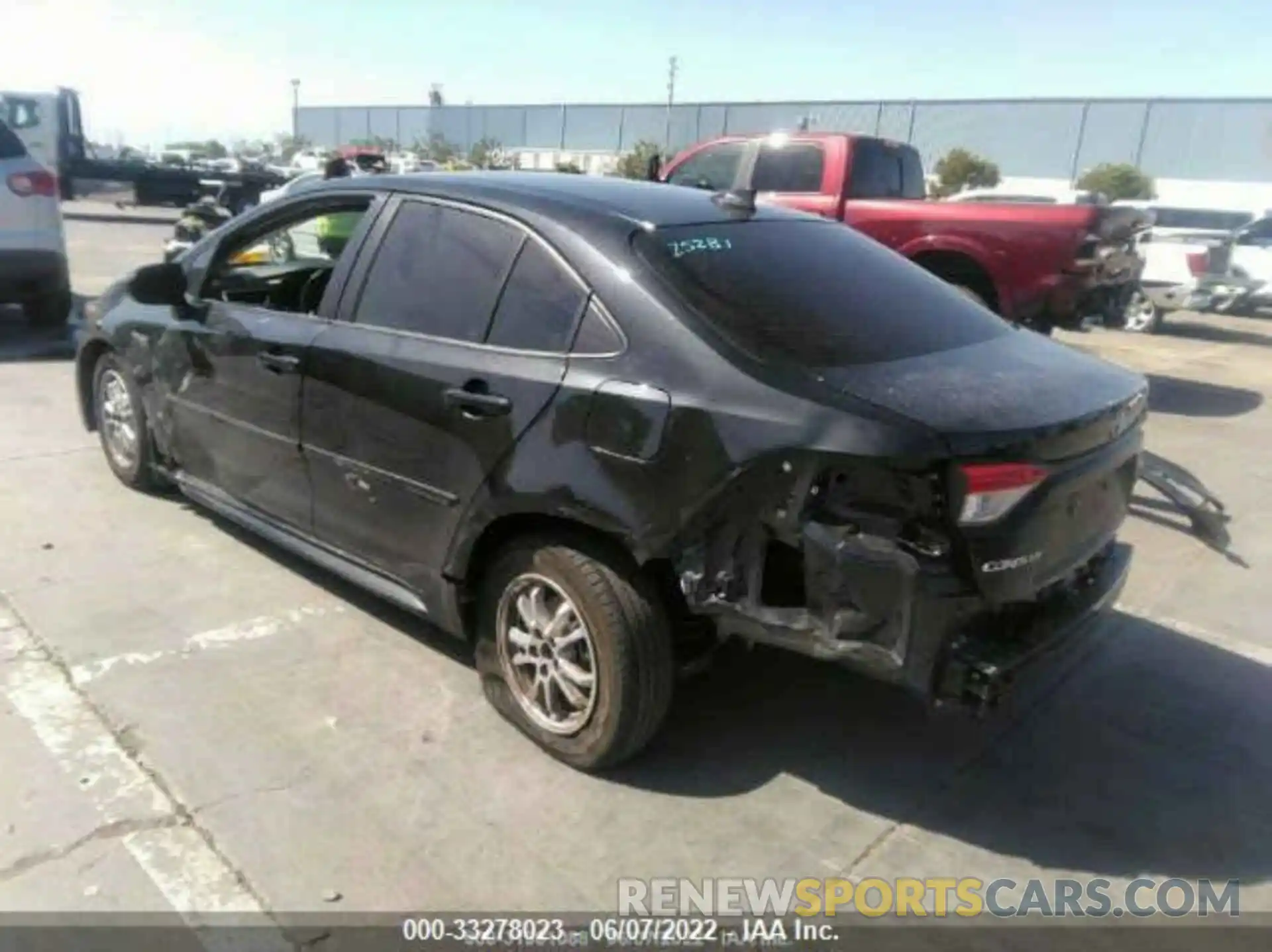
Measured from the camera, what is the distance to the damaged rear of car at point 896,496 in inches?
92.4

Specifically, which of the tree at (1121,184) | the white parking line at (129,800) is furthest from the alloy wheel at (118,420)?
the tree at (1121,184)

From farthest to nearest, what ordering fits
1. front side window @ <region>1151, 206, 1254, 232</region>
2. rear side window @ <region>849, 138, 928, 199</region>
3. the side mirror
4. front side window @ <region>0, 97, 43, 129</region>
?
1. front side window @ <region>0, 97, 43, 129</region>
2. front side window @ <region>1151, 206, 1254, 232</region>
3. rear side window @ <region>849, 138, 928, 199</region>
4. the side mirror

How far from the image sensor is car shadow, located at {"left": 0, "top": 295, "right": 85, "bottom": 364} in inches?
314

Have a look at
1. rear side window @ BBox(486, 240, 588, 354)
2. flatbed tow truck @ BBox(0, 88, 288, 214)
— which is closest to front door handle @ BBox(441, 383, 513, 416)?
rear side window @ BBox(486, 240, 588, 354)

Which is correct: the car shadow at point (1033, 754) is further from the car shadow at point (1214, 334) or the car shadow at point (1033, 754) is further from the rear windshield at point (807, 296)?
the car shadow at point (1214, 334)

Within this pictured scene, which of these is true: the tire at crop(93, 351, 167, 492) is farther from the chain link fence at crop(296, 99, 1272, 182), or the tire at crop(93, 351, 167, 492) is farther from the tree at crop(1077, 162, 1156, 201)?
the tree at crop(1077, 162, 1156, 201)

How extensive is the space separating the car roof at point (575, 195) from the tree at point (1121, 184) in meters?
33.0

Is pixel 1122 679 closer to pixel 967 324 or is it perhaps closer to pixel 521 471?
pixel 967 324

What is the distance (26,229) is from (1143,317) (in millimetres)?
12947

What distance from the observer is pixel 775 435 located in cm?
241

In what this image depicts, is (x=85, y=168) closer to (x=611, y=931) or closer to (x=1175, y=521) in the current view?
(x=1175, y=521)

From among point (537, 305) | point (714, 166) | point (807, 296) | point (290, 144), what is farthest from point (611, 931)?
point (290, 144)

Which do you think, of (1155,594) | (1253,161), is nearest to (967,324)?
(1155,594)

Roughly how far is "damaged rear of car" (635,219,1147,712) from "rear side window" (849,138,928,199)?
642cm
